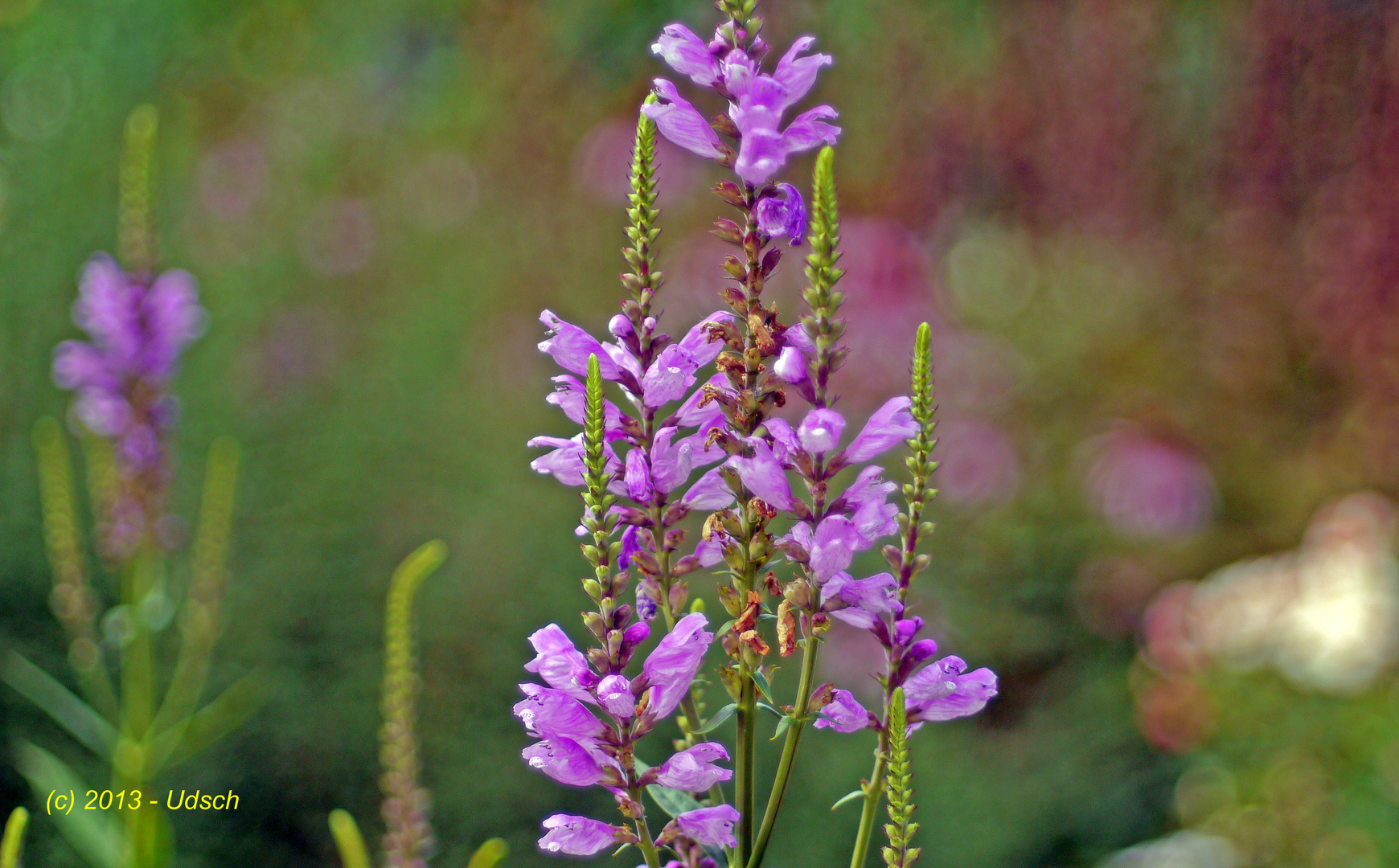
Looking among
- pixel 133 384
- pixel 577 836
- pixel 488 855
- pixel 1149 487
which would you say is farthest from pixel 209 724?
pixel 1149 487

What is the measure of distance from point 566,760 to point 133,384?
2.01 meters

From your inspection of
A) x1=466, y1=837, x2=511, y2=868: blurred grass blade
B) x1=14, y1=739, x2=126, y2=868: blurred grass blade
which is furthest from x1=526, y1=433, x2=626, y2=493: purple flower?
x1=14, y1=739, x2=126, y2=868: blurred grass blade

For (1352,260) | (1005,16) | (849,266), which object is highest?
(1005,16)

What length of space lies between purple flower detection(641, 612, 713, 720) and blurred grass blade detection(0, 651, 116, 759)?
1.82 m

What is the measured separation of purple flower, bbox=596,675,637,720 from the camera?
677 mm

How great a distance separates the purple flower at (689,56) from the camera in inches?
30.0

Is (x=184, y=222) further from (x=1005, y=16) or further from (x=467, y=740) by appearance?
(x=1005, y=16)

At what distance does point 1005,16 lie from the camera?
3.65 m

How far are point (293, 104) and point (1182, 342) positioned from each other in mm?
4396

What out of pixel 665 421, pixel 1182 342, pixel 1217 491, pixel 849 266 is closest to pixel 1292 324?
pixel 1182 342

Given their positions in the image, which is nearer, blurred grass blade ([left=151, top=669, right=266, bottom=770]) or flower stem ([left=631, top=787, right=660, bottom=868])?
flower stem ([left=631, top=787, right=660, bottom=868])

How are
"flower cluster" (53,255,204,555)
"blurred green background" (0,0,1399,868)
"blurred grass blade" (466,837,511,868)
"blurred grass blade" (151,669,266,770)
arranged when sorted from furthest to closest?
"blurred green background" (0,0,1399,868)
"flower cluster" (53,255,204,555)
"blurred grass blade" (151,669,266,770)
"blurred grass blade" (466,837,511,868)

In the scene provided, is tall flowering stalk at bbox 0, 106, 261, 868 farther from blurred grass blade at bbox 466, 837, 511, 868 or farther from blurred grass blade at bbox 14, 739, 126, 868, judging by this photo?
blurred grass blade at bbox 466, 837, 511, 868

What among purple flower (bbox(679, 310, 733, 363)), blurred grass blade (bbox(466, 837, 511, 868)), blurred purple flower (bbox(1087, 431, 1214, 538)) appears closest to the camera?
purple flower (bbox(679, 310, 733, 363))
